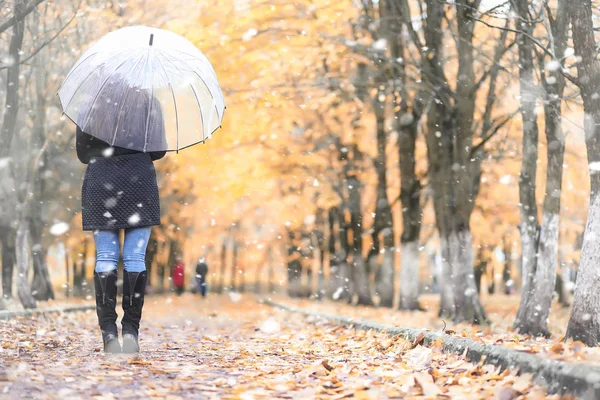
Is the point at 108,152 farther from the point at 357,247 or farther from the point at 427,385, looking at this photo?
the point at 357,247

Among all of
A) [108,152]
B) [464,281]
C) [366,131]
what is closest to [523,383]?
[108,152]

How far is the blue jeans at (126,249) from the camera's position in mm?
6180

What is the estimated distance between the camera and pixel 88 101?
629 cm

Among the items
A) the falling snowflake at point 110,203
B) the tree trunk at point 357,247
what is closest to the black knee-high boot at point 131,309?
the falling snowflake at point 110,203

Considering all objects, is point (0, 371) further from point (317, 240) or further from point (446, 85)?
point (317, 240)

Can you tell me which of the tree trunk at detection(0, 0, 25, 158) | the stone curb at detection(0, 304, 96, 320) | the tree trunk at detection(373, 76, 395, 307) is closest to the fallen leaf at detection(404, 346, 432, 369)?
the stone curb at detection(0, 304, 96, 320)

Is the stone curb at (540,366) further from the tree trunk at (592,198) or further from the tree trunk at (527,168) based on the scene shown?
the tree trunk at (527,168)

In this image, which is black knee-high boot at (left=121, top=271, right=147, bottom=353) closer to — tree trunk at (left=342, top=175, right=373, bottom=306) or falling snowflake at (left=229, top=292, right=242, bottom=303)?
tree trunk at (left=342, top=175, right=373, bottom=306)

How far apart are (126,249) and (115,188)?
0.45 metres

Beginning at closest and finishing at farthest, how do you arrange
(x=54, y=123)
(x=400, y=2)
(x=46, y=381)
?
(x=46, y=381), (x=400, y=2), (x=54, y=123)

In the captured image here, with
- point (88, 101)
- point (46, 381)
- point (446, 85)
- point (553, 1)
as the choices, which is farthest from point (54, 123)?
point (46, 381)

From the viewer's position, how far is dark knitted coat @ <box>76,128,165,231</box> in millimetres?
6121

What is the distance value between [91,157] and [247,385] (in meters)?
2.30

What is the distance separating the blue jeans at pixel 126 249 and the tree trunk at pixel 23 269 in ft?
41.5
